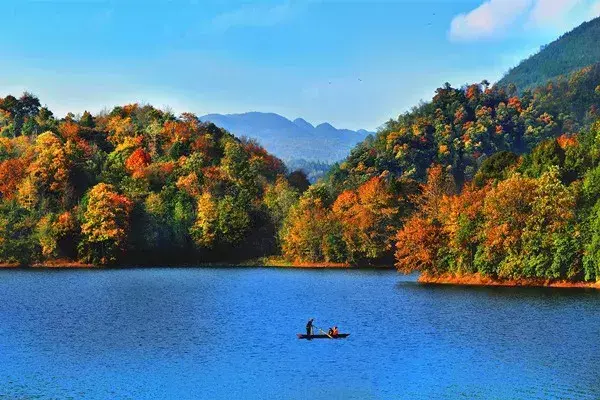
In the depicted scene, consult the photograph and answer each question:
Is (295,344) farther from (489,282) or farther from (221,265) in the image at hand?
(221,265)

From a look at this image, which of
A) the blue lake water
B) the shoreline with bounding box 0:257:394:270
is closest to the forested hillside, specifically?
the shoreline with bounding box 0:257:394:270

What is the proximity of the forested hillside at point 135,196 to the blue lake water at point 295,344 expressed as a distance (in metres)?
33.4

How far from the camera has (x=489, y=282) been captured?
7356 centimetres

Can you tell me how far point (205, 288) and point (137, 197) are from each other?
4373 centimetres

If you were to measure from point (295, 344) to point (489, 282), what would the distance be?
3581cm

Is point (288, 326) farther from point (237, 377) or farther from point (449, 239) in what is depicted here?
point (449, 239)

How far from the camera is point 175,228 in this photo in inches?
4380

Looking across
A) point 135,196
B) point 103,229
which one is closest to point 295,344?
point 103,229

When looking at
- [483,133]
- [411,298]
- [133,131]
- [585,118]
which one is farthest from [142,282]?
[585,118]

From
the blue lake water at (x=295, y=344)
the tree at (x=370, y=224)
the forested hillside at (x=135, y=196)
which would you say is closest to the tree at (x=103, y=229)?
the forested hillside at (x=135, y=196)

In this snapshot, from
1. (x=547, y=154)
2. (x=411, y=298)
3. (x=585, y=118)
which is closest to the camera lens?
(x=411, y=298)

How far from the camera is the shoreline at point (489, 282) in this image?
68.8m

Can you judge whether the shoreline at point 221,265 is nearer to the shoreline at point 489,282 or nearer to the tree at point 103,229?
the tree at point 103,229

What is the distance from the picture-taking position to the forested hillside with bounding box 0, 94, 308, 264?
10438 centimetres
